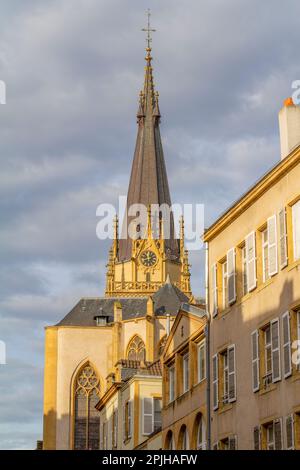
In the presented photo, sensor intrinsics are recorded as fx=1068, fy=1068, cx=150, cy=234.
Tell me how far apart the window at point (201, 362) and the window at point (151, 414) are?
1235cm

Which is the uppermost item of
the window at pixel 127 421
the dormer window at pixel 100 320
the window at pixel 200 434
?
the dormer window at pixel 100 320

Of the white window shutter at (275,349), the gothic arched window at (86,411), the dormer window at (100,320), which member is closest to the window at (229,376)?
the white window shutter at (275,349)

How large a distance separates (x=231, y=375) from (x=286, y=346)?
5.42 metres

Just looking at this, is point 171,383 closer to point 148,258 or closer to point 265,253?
point 265,253

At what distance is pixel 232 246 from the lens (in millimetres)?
37969

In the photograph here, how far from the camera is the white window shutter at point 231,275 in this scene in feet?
123

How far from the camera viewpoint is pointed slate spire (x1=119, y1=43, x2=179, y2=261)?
129 m

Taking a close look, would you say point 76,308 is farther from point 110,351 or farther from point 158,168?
point 158,168

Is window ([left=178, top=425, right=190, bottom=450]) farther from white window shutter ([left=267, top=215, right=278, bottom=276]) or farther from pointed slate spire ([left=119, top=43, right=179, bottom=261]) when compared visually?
pointed slate spire ([left=119, top=43, right=179, bottom=261])

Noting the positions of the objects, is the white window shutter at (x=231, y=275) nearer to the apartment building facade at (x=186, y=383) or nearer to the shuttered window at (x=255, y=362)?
the shuttered window at (x=255, y=362)

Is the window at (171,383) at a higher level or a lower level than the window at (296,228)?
lower

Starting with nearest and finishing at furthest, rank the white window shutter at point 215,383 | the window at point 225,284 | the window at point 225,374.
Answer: the window at point 225,374, the white window shutter at point 215,383, the window at point 225,284
